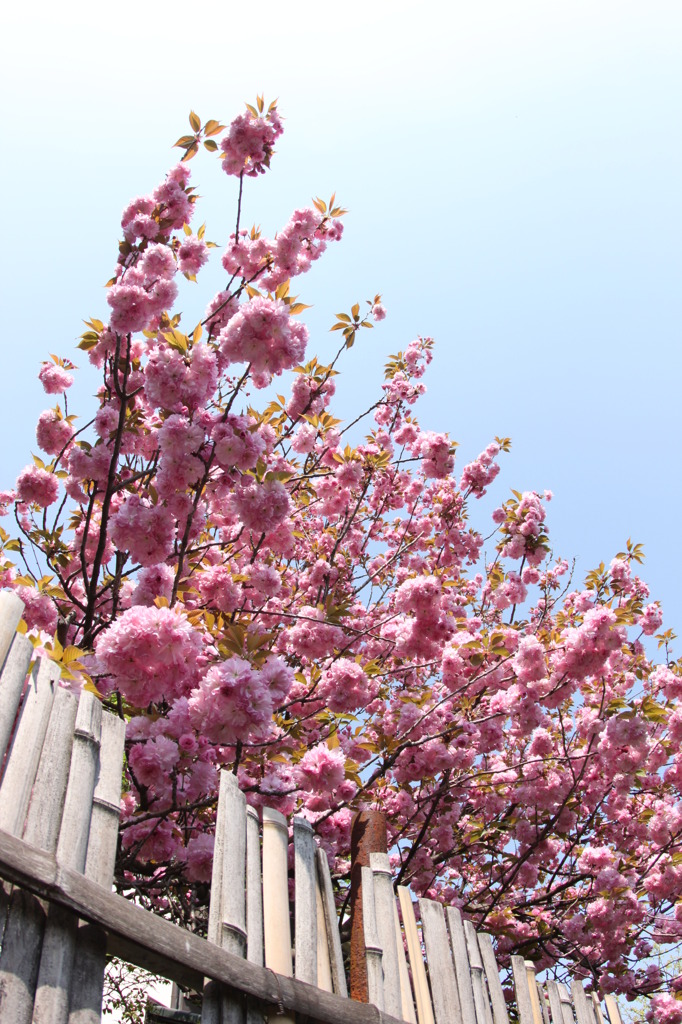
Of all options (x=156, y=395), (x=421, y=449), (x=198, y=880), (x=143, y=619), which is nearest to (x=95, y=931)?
(x=143, y=619)

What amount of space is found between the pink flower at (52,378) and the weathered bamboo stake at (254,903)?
357 centimetres

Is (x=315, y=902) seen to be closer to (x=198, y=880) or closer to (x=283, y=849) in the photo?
(x=283, y=849)

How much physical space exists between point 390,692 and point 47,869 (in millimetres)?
4255

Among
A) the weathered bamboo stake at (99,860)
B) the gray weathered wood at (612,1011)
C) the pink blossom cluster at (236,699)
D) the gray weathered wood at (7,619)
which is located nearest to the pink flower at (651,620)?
the gray weathered wood at (612,1011)

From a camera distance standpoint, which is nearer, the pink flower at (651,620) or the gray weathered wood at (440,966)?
the gray weathered wood at (440,966)

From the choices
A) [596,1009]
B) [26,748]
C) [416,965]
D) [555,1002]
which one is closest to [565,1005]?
[555,1002]

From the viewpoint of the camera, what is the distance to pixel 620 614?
11.6 ft

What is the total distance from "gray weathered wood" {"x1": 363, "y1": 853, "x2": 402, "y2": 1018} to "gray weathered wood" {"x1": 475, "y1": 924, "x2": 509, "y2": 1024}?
0.52 meters

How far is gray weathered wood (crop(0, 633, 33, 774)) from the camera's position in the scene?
146cm

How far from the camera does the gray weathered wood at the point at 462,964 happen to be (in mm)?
2387

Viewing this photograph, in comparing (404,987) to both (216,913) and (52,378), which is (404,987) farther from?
(52,378)

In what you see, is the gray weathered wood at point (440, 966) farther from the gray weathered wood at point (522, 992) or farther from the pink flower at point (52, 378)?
the pink flower at point (52, 378)

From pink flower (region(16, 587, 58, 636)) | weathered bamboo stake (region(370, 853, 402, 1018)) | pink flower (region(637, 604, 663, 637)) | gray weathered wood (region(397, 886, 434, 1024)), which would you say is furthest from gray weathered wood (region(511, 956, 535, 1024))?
pink flower (region(637, 604, 663, 637))

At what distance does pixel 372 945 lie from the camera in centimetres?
211
